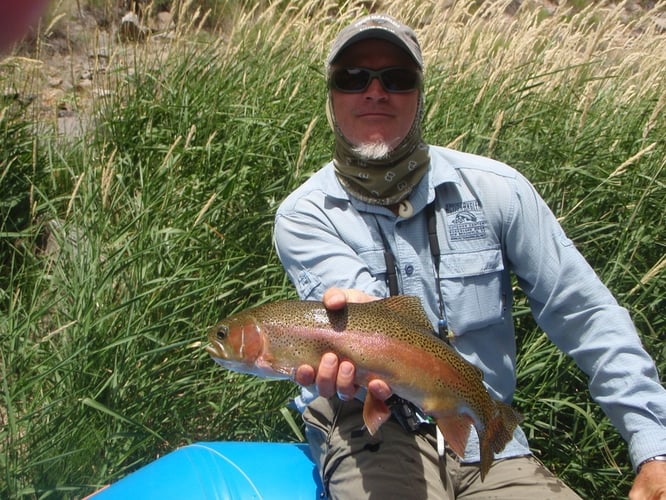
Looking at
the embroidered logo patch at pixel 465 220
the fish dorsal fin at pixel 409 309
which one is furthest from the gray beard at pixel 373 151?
the fish dorsal fin at pixel 409 309

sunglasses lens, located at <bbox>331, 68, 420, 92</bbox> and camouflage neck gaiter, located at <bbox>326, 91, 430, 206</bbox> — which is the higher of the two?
sunglasses lens, located at <bbox>331, 68, 420, 92</bbox>

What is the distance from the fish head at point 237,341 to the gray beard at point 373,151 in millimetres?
788

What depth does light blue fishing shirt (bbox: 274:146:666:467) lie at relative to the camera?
2352 millimetres

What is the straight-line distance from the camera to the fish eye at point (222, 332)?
195cm

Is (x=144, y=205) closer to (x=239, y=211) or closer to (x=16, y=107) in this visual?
(x=239, y=211)

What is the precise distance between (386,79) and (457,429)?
3.78 feet

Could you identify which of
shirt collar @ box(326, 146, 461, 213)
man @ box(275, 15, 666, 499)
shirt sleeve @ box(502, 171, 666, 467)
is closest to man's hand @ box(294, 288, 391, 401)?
man @ box(275, 15, 666, 499)

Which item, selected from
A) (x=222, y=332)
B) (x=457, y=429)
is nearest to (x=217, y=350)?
(x=222, y=332)

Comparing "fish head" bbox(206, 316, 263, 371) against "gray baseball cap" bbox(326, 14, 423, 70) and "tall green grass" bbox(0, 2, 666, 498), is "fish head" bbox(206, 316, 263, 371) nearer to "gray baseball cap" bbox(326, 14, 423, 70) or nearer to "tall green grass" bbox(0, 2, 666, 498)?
"tall green grass" bbox(0, 2, 666, 498)

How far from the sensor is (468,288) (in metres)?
2.42

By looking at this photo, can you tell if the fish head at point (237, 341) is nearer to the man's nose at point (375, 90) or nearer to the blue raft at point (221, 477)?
the blue raft at point (221, 477)

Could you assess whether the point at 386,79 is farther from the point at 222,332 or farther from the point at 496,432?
the point at 496,432

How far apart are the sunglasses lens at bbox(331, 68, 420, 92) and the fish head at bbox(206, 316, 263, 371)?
965 millimetres

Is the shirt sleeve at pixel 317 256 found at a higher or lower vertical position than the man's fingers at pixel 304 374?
higher
